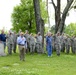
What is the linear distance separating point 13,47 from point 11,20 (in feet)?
154

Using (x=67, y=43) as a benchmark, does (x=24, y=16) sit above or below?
above

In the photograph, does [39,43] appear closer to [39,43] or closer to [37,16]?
[39,43]

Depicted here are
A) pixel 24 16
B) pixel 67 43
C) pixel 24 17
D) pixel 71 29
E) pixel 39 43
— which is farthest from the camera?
pixel 71 29

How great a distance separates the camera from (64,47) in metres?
38.8

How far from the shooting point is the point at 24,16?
77000 millimetres

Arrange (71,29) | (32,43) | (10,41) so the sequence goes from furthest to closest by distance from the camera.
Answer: (71,29) → (32,43) → (10,41)

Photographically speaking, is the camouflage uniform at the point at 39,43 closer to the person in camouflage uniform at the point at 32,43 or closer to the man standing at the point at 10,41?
the person in camouflage uniform at the point at 32,43

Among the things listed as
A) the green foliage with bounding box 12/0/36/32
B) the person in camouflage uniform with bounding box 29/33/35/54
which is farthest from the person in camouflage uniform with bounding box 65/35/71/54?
the green foliage with bounding box 12/0/36/32

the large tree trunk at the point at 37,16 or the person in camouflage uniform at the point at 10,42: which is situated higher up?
the large tree trunk at the point at 37,16

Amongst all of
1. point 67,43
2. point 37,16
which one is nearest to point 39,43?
point 37,16

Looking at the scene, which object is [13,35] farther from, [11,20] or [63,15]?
[11,20]

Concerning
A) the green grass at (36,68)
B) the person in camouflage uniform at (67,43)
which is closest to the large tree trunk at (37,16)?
the person in camouflage uniform at (67,43)

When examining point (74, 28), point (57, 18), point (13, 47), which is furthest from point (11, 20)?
point (74, 28)

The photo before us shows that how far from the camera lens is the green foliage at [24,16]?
75.7m
